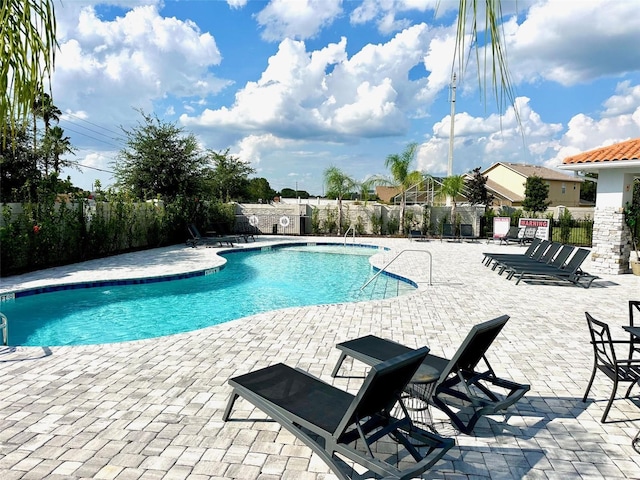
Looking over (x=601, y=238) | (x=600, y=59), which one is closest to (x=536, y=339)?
(x=600, y=59)

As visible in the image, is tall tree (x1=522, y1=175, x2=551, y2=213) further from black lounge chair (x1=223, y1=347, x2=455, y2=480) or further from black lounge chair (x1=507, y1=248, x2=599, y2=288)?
black lounge chair (x1=223, y1=347, x2=455, y2=480)

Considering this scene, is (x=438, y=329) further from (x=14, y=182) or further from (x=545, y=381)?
(x=14, y=182)

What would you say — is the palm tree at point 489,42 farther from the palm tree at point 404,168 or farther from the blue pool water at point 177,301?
the palm tree at point 404,168

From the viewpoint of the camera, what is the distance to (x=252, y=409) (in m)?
3.91

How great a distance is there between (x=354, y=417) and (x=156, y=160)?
63.4 ft

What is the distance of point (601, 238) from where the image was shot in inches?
474

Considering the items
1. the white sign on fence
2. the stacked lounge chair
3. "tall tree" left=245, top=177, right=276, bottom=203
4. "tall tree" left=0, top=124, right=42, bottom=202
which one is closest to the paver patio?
the stacked lounge chair

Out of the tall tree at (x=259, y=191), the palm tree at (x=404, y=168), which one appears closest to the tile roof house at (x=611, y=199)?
the palm tree at (x=404, y=168)

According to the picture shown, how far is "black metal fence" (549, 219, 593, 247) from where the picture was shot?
1997cm

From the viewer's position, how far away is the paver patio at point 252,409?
3.07 m

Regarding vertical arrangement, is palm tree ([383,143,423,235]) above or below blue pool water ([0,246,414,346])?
above

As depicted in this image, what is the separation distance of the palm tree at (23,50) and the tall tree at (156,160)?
62.3 ft

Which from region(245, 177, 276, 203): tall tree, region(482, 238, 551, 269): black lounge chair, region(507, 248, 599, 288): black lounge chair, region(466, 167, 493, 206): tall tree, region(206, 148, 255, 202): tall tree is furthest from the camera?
region(245, 177, 276, 203): tall tree

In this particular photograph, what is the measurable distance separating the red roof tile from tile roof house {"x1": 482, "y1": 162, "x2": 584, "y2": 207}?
33.4 m
